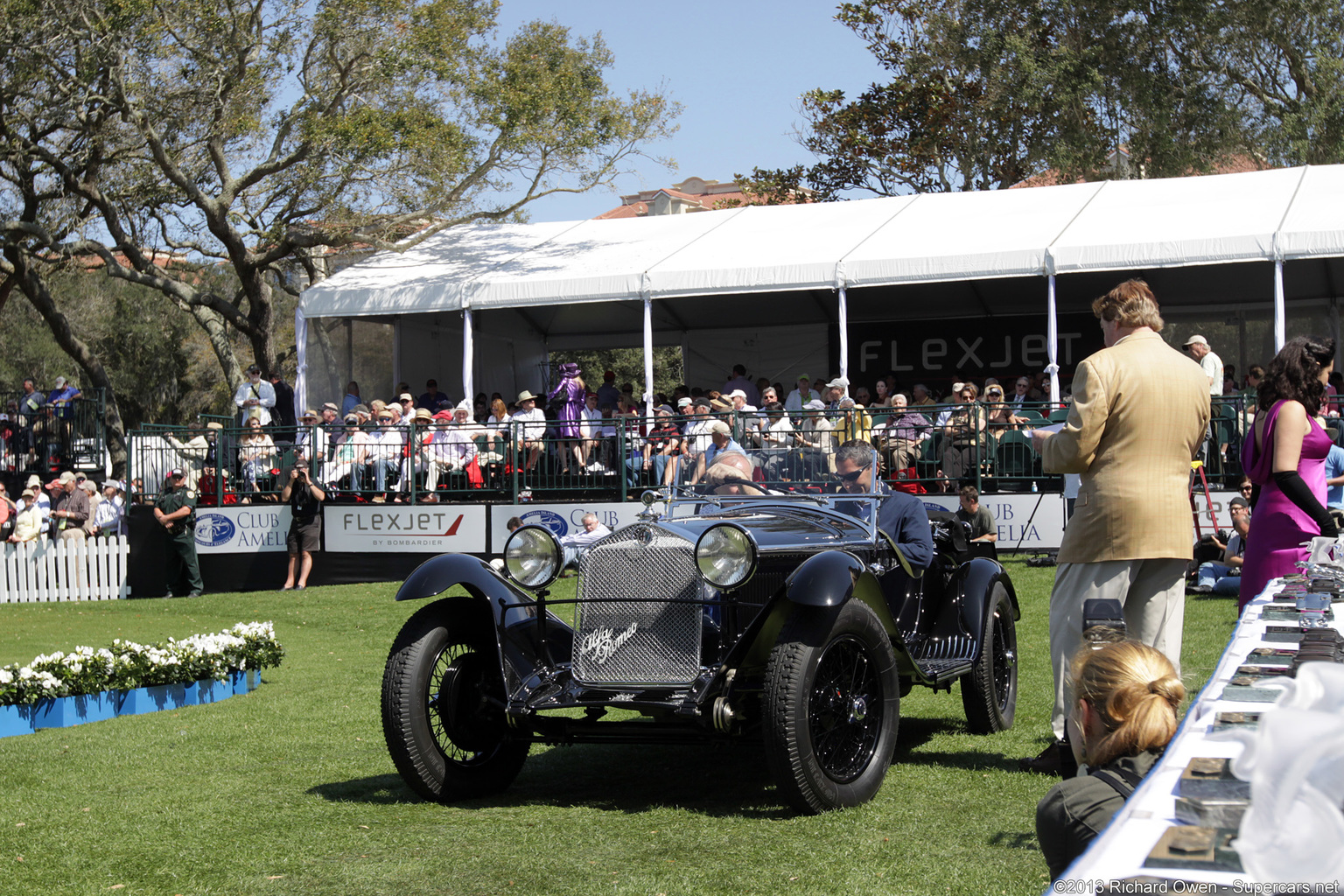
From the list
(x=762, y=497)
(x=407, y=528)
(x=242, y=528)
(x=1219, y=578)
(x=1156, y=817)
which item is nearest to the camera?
(x=1156, y=817)

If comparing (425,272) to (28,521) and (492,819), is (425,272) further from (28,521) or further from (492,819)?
(492,819)

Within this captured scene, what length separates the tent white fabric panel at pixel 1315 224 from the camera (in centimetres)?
1505

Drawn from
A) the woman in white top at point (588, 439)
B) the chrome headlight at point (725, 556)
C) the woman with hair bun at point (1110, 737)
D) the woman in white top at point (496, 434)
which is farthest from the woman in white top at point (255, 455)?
the woman with hair bun at point (1110, 737)

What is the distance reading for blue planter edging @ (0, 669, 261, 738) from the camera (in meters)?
7.89

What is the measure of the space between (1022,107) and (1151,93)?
8.89 ft

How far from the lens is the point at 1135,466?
456cm

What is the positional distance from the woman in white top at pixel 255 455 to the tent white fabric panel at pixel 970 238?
8412mm

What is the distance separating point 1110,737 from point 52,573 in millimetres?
17497

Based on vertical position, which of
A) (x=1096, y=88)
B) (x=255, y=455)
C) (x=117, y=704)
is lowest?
(x=117, y=704)

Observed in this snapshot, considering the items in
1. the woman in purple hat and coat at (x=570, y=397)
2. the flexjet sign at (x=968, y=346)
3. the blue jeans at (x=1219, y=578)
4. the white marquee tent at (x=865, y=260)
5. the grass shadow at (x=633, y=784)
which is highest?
the white marquee tent at (x=865, y=260)

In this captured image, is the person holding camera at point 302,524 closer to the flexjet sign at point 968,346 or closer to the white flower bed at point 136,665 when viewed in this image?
the white flower bed at point 136,665

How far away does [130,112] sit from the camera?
70.2ft

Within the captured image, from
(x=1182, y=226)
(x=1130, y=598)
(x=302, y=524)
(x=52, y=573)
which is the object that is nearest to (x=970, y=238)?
(x=1182, y=226)

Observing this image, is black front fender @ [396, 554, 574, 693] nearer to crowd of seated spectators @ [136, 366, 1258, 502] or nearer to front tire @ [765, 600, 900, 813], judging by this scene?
front tire @ [765, 600, 900, 813]
